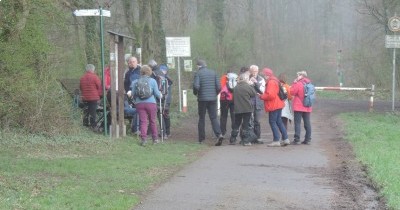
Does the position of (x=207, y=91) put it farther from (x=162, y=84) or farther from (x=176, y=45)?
(x=176, y=45)

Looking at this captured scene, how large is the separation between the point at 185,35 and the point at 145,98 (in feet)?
91.0

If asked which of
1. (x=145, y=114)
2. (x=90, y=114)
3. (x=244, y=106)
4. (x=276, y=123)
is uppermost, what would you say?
(x=244, y=106)

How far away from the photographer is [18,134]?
13.1 meters

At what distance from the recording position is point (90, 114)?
16.0 m

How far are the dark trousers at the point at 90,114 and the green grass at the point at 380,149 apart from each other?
20.1ft

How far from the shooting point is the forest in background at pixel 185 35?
42.8 ft

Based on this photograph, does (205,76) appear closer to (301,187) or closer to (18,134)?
(18,134)

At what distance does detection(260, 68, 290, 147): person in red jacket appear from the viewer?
14.7 metres

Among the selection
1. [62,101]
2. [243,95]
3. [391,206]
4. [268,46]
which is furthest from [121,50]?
[268,46]

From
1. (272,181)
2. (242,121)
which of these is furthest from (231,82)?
(272,181)

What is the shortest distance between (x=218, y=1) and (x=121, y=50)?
2789 centimetres

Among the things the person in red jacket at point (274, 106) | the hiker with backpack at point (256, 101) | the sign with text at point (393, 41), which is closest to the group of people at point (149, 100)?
the hiker with backpack at point (256, 101)

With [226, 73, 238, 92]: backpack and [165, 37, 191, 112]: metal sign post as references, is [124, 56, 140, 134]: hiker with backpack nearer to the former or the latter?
Result: [226, 73, 238, 92]: backpack

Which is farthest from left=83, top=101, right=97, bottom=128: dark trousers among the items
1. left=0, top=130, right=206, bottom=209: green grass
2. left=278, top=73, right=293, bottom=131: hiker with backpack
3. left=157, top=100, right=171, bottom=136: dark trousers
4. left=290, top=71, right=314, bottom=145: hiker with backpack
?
left=290, top=71, right=314, bottom=145: hiker with backpack
